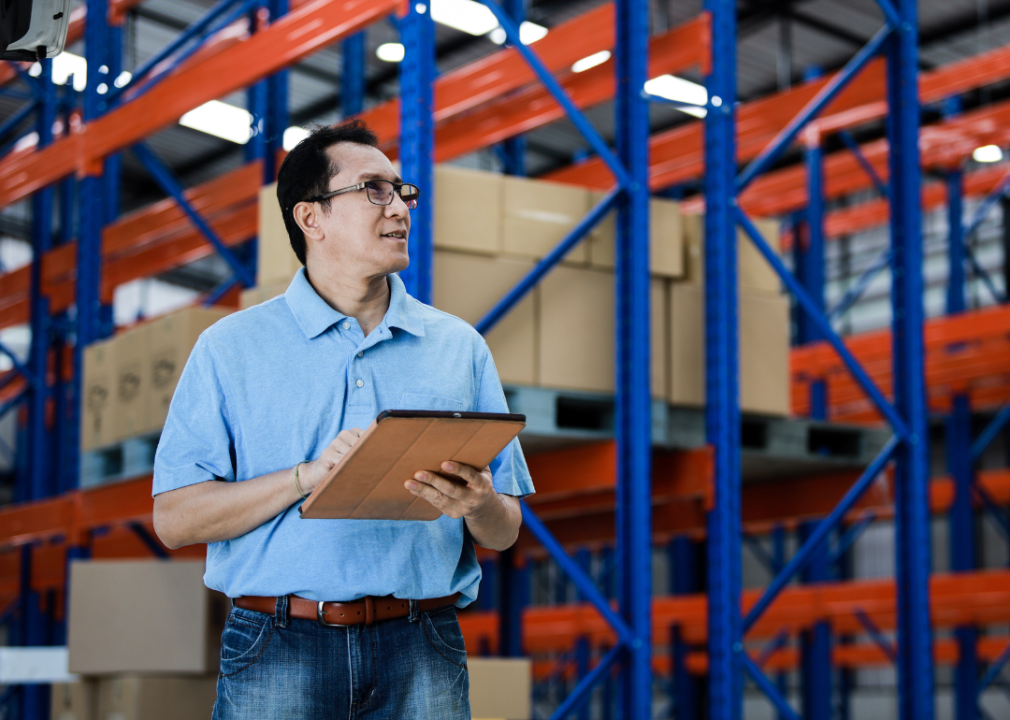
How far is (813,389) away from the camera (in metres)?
10.4

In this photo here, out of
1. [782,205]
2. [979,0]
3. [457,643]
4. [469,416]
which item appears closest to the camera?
[469,416]

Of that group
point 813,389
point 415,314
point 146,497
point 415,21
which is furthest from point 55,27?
point 813,389

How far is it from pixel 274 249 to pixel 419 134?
1.31m

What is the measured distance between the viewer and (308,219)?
258 cm

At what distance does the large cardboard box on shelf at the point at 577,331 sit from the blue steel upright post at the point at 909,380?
1537mm

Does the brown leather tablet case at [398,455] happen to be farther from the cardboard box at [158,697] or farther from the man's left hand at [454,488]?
the cardboard box at [158,697]

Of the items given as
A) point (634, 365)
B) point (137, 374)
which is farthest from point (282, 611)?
point (137, 374)

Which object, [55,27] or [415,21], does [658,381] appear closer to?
[415,21]

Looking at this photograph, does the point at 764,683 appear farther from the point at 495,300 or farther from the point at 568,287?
the point at 495,300

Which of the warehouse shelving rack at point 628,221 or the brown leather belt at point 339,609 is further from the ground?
the warehouse shelving rack at point 628,221

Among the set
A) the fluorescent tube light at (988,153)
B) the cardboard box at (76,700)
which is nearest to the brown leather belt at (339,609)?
the cardboard box at (76,700)

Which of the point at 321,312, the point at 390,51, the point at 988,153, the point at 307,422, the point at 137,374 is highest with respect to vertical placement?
the point at 390,51

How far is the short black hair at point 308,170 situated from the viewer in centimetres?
257

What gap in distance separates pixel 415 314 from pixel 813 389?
27.2 ft
